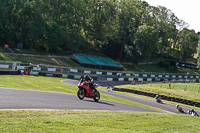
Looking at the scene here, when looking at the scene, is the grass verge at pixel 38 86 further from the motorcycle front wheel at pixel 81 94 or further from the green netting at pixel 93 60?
the green netting at pixel 93 60

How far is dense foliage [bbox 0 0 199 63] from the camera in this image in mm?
59250

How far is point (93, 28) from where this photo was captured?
274 feet

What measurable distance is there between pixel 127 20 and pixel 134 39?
932 centimetres

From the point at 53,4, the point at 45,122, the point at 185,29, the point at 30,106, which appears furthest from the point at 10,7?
the point at 185,29

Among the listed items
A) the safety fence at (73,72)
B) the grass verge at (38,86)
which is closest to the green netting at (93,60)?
the safety fence at (73,72)

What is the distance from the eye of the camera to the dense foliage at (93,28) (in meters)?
59.2

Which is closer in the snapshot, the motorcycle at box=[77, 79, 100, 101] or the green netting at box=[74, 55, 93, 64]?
the motorcycle at box=[77, 79, 100, 101]

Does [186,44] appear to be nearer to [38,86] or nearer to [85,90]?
[38,86]

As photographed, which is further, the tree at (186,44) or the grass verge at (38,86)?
the tree at (186,44)

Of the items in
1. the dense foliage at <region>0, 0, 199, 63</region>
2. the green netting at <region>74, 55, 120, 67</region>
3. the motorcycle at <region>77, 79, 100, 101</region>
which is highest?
the dense foliage at <region>0, 0, 199, 63</region>

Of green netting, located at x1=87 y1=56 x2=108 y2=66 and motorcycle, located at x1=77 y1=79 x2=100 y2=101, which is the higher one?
green netting, located at x1=87 y1=56 x2=108 y2=66

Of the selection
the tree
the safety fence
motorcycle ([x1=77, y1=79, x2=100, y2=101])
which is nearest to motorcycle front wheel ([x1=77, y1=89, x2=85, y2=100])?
motorcycle ([x1=77, y1=79, x2=100, y2=101])

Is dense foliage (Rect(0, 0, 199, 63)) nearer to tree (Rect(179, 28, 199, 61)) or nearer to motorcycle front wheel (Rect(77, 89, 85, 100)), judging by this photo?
tree (Rect(179, 28, 199, 61))

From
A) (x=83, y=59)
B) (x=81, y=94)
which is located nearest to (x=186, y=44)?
(x=83, y=59)
